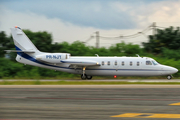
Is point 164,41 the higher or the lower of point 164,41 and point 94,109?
the higher

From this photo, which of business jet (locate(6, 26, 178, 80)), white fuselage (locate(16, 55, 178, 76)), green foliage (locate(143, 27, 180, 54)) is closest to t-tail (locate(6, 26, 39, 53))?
business jet (locate(6, 26, 178, 80))

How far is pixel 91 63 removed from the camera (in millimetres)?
28938

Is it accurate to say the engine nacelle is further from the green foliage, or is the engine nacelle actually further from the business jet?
the green foliage

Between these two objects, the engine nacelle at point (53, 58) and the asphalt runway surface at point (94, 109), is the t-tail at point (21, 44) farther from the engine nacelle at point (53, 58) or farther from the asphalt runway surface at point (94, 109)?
the asphalt runway surface at point (94, 109)

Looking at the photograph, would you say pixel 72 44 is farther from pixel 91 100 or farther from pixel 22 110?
pixel 22 110

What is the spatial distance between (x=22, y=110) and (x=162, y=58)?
92.1 ft

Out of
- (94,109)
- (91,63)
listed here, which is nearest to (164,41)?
(91,63)

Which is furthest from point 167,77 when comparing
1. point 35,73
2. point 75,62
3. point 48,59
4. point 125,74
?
point 35,73

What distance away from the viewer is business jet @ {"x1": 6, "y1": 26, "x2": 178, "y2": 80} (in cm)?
2886

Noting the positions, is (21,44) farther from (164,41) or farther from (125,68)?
(164,41)

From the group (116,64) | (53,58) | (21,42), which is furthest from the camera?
(21,42)

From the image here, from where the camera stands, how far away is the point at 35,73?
3347cm

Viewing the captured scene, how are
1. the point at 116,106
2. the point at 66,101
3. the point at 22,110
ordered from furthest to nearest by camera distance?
the point at 66,101 < the point at 116,106 < the point at 22,110

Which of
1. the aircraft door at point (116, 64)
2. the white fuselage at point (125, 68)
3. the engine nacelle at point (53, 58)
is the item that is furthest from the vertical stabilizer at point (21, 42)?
the aircraft door at point (116, 64)
